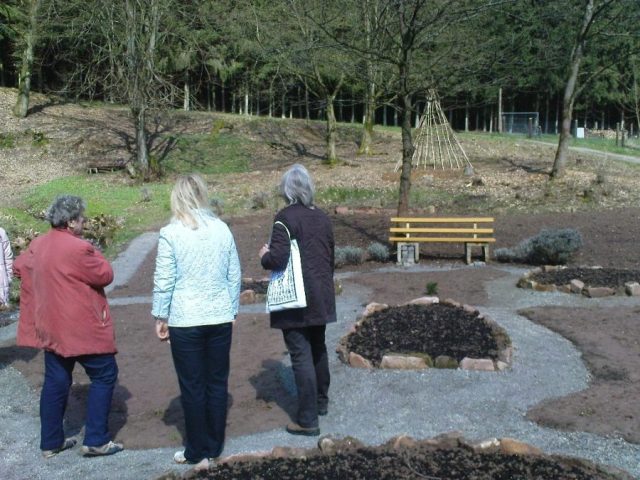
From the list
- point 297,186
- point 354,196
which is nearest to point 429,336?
point 297,186

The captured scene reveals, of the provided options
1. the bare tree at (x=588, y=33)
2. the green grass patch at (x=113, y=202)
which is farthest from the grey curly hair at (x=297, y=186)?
the bare tree at (x=588, y=33)

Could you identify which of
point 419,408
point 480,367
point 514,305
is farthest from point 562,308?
point 419,408

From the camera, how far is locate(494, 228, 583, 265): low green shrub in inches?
543

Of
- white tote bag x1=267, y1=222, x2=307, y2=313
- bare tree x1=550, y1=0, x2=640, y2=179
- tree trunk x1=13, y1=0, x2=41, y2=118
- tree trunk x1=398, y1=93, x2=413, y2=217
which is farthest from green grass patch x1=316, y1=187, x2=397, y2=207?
tree trunk x1=13, y1=0, x2=41, y2=118

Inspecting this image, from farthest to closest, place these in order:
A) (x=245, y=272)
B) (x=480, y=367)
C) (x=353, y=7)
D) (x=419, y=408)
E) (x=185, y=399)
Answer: (x=353, y=7)
(x=245, y=272)
(x=480, y=367)
(x=419, y=408)
(x=185, y=399)

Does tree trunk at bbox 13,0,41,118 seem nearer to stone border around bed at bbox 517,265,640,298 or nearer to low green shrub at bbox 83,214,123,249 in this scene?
low green shrub at bbox 83,214,123,249

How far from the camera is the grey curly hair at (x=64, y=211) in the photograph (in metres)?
5.55

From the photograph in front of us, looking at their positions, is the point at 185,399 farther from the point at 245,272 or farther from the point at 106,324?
the point at 245,272

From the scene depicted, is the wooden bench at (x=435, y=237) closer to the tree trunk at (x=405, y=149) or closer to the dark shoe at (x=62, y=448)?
the tree trunk at (x=405, y=149)

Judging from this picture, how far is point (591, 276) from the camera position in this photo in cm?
1183

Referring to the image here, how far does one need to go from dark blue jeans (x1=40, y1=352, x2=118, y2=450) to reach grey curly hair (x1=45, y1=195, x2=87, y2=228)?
95 cm

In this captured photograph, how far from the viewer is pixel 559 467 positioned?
15.4ft

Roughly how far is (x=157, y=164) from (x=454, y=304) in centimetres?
2207

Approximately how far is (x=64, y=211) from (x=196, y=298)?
1206 mm
